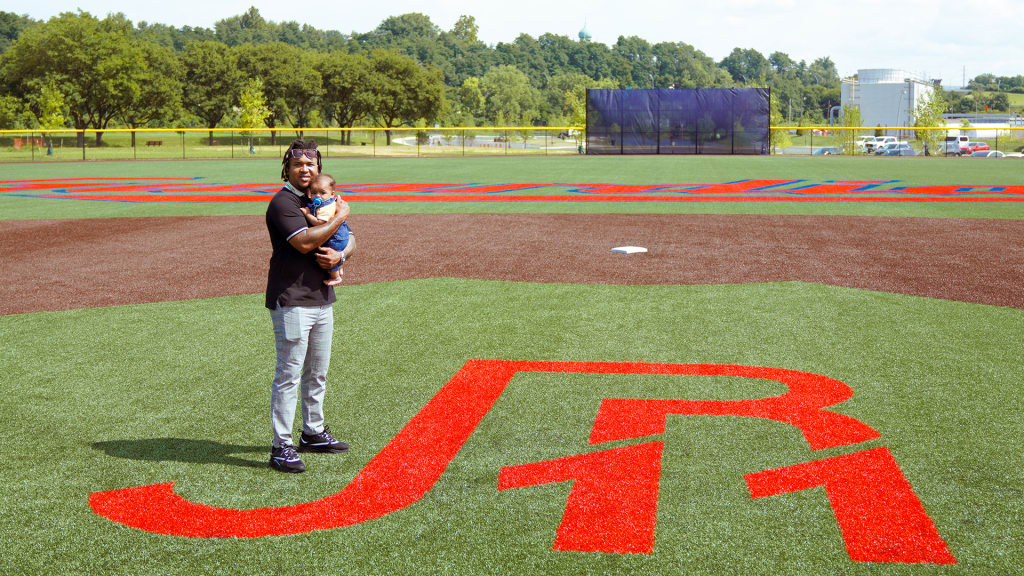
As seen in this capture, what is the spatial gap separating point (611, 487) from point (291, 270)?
202 centimetres

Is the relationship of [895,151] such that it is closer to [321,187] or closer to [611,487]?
[611,487]

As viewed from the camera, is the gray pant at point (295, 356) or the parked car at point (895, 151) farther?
the parked car at point (895, 151)

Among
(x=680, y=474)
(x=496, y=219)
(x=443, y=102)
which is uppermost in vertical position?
(x=443, y=102)

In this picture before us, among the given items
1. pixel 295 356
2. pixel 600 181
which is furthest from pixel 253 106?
pixel 295 356

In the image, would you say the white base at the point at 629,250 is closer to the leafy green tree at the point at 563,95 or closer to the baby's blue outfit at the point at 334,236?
the baby's blue outfit at the point at 334,236

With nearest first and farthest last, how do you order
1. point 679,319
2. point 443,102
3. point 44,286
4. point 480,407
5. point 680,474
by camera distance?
point 680,474 → point 480,407 → point 679,319 → point 44,286 → point 443,102

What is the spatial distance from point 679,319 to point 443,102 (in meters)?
91.4

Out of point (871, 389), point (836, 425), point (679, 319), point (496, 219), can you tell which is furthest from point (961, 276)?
point (496, 219)

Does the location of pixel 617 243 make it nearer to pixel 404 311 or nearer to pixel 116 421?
pixel 404 311

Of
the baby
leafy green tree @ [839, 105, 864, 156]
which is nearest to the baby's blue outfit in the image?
the baby

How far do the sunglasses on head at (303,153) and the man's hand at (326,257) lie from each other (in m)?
0.49

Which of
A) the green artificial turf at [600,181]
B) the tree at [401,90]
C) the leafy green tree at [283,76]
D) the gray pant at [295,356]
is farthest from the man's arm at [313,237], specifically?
the leafy green tree at [283,76]

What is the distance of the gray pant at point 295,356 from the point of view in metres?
4.59

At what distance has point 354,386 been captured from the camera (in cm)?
629
